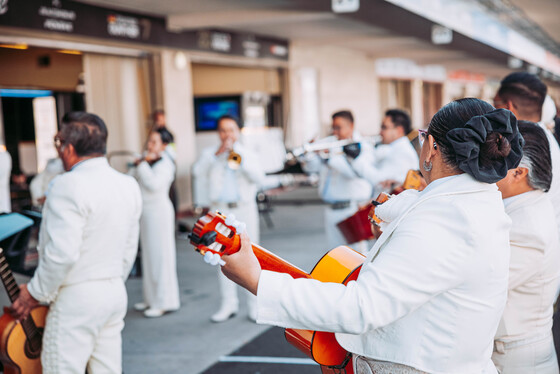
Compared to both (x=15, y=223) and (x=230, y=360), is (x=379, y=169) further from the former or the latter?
(x=15, y=223)

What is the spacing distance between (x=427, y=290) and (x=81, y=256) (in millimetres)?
1940

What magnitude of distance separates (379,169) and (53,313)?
11.5 feet

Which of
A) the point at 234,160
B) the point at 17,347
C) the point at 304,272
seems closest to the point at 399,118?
the point at 234,160

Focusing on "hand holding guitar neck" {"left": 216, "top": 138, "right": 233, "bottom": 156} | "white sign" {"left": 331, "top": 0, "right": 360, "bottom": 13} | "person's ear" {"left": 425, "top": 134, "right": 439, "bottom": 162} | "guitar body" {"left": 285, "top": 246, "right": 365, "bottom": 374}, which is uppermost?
"white sign" {"left": 331, "top": 0, "right": 360, "bottom": 13}

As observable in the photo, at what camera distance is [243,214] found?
5.39m

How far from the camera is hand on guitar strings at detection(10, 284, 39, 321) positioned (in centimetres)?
286

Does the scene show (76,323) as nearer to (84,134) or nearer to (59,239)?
(59,239)

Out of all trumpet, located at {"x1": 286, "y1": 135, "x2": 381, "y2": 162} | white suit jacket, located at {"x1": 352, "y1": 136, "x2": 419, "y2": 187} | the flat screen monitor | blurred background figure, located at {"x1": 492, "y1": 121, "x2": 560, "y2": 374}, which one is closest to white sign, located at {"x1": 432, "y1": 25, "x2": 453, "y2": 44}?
the flat screen monitor

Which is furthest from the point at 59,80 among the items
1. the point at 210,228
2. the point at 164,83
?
the point at 210,228

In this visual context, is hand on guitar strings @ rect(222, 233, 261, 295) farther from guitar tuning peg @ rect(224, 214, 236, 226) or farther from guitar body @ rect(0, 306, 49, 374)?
guitar body @ rect(0, 306, 49, 374)

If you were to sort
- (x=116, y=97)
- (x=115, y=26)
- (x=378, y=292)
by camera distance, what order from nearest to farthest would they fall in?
(x=378, y=292)
(x=115, y=26)
(x=116, y=97)

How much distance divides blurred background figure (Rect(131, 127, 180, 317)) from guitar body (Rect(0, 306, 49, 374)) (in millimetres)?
2466

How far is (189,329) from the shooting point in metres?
5.13

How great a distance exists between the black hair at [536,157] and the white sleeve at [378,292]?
3.08ft
